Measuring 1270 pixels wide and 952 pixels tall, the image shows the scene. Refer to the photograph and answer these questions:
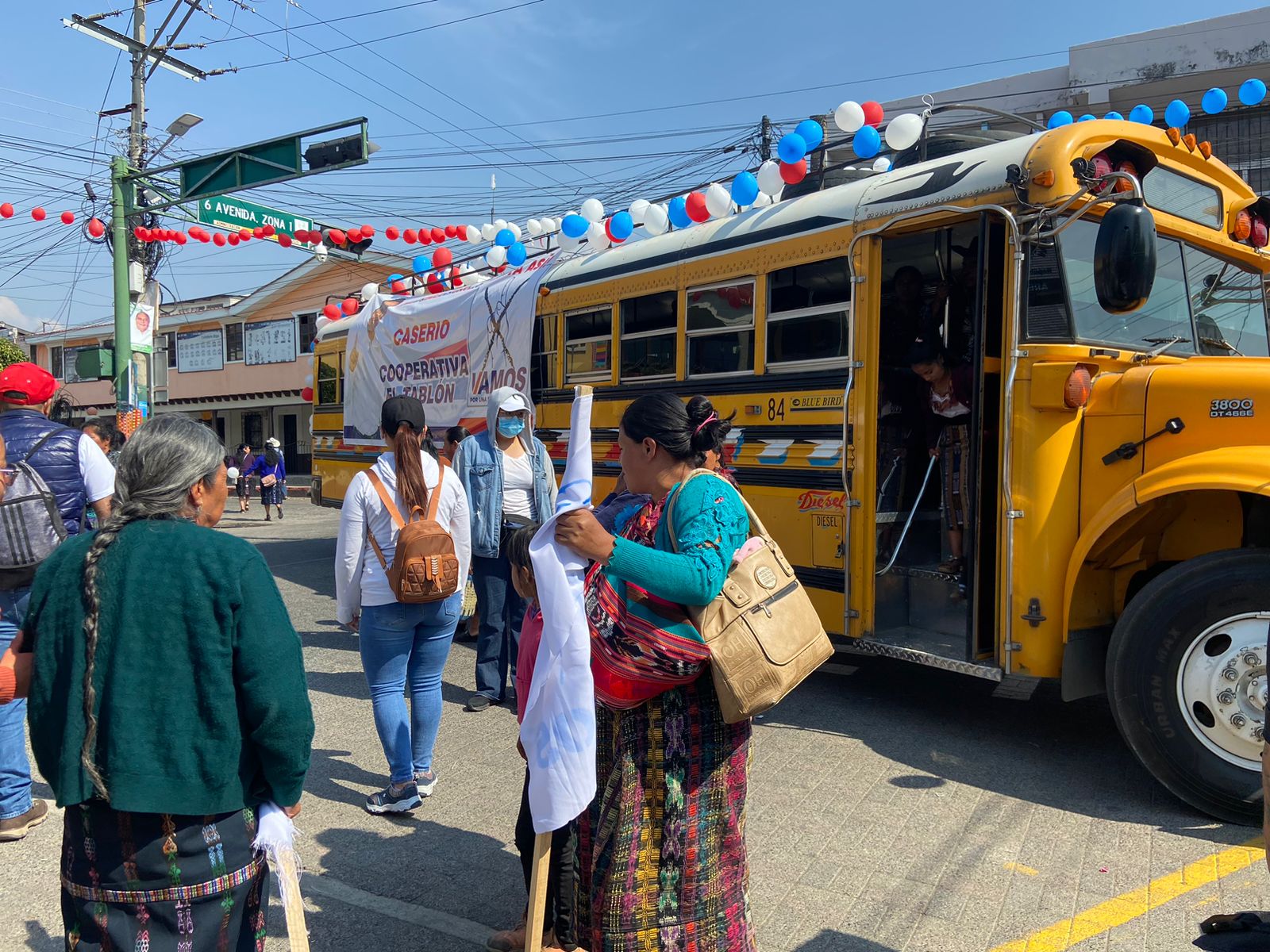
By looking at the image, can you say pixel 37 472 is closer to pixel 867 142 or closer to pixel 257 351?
pixel 867 142

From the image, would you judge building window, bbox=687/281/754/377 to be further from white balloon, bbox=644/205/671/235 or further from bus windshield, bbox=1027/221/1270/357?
bus windshield, bbox=1027/221/1270/357

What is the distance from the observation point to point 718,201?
244 inches

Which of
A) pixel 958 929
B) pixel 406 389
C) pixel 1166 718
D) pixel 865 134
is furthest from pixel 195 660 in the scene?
pixel 406 389

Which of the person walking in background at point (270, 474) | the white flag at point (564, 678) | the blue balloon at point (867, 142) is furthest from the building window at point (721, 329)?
the person walking in background at point (270, 474)

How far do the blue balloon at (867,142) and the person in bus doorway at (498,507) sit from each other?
265 cm

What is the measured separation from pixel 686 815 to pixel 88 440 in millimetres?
3202

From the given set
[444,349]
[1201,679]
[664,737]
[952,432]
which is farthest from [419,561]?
[444,349]

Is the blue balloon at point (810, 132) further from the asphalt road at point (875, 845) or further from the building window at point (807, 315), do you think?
the asphalt road at point (875, 845)

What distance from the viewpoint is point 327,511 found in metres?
21.0

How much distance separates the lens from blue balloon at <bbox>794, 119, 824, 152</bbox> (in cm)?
593

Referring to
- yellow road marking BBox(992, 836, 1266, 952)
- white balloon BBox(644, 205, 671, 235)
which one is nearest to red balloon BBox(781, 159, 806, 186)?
white balloon BBox(644, 205, 671, 235)

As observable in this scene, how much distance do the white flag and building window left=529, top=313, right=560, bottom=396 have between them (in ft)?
16.5

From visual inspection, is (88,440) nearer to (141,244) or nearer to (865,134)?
(865,134)

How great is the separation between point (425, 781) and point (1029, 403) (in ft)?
10.5
